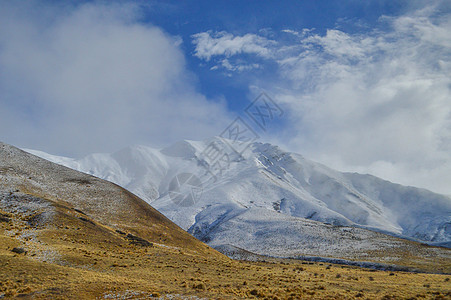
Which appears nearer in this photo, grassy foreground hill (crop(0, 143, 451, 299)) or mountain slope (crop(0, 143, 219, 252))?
grassy foreground hill (crop(0, 143, 451, 299))

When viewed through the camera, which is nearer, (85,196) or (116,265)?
(116,265)

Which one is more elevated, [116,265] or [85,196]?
[116,265]

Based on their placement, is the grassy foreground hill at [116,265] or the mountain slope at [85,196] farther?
the mountain slope at [85,196]

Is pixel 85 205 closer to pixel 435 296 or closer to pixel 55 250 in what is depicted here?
pixel 55 250

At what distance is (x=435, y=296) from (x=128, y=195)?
54896mm

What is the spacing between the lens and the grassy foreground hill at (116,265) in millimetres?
18734

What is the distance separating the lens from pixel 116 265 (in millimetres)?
25547

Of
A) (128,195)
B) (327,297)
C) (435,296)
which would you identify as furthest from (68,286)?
(128,195)

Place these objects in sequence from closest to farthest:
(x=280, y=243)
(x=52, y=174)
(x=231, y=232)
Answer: (x=52, y=174), (x=280, y=243), (x=231, y=232)

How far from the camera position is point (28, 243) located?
91.5 feet

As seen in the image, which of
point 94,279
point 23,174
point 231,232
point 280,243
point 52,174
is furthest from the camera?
point 231,232

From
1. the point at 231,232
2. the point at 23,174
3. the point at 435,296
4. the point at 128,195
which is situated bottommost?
the point at 23,174

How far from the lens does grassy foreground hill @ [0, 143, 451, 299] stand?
18.7 meters

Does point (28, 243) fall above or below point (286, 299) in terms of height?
below
